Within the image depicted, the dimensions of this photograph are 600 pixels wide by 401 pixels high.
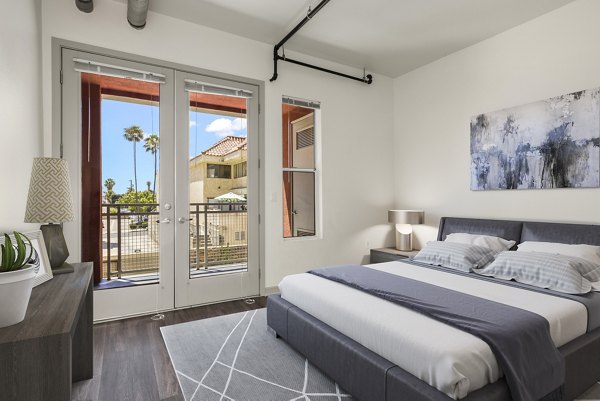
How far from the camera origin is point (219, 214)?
148 inches

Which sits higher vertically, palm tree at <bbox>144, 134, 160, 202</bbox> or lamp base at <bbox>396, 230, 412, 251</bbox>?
palm tree at <bbox>144, 134, 160, 202</bbox>

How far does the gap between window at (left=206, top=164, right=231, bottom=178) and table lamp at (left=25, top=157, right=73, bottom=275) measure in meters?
1.67

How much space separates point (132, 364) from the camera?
236 cm

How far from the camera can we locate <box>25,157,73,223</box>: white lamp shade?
1965 mm

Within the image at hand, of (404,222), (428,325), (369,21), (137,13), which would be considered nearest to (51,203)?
(137,13)

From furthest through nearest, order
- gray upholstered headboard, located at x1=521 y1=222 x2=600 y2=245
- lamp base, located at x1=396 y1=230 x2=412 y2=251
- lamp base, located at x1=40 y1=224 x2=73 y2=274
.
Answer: lamp base, located at x1=396 y1=230 x2=412 y2=251, gray upholstered headboard, located at x1=521 y1=222 x2=600 y2=245, lamp base, located at x1=40 y1=224 x2=73 y2=274

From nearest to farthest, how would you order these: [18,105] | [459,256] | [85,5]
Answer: [18,105] → [85,5] → [459,256]

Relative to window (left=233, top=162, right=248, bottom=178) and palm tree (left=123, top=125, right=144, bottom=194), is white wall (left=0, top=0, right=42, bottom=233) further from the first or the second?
window (left=233, top=162, right=248, bottom=178)

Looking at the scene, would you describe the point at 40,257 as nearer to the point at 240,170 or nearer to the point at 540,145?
the point at 240,170

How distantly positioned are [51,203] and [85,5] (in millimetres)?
1973

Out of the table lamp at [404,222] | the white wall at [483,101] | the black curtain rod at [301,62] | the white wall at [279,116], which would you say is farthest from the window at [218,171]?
the white wall at [483,101]

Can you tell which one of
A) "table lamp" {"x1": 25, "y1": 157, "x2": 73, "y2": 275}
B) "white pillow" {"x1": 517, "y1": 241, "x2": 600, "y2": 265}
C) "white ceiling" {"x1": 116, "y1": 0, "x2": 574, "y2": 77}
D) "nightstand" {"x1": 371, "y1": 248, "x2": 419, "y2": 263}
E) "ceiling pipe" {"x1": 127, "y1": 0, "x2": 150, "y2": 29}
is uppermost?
"white ceiling" {"x1": 116, "y1": 0, "x2": 574, "y2": 77}

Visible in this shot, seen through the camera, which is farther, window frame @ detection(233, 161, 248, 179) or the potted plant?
window frame @ detection(233, 161, 248, 179)

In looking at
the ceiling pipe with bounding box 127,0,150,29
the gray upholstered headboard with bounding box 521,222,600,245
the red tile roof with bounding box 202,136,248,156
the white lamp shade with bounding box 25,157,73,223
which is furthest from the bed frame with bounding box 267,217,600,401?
the ceiling pipe with bounding box 127,0,150,29
